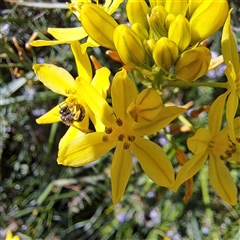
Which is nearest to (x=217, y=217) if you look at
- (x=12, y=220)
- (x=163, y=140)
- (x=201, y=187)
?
(x=201, y=187)

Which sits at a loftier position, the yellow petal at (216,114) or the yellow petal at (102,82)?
the yellow petal at (102,82)

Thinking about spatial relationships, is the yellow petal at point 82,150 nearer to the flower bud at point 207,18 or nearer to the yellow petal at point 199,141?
the yellow petal at point 199,141

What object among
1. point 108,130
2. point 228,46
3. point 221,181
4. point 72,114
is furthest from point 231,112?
point 72,114

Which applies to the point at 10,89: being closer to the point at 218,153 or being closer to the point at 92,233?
the point at 92,233

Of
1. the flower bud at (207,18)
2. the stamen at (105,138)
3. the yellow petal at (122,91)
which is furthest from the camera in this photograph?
the stamen at (105,138)

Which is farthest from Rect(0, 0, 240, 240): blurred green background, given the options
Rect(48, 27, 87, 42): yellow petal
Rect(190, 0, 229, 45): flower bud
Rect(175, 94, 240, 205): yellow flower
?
Rect(190, 0, 229, 45): flower bud

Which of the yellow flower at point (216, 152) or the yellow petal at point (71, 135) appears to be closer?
the yellow flower at point (216, 152)

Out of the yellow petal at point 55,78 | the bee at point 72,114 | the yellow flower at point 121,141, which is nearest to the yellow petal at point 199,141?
the yellow flower at point 121,141

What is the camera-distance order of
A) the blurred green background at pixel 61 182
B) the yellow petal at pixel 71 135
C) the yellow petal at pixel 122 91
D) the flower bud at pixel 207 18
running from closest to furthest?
the flower bud at pixel 207 18 → the yellow petal at pixel 122 91 → the yellow petal at pixel 71 135 → the blurred green background at pixel 61 182
